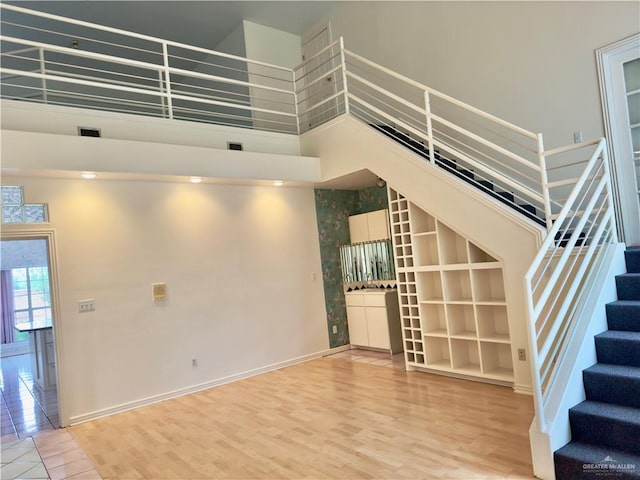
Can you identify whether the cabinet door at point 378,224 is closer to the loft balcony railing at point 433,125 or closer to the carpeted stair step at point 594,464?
the loft balcony railing at point 433,125

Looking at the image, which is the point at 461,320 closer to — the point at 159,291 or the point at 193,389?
the point at 193,389

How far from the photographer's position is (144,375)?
15.9ft

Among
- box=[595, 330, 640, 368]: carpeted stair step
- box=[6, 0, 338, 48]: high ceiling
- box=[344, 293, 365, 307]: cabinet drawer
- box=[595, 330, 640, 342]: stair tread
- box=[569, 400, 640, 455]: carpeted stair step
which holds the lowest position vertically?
box=[569, 400, 640, 455]: carpeted stair step

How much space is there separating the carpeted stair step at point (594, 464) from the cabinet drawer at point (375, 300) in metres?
3.57

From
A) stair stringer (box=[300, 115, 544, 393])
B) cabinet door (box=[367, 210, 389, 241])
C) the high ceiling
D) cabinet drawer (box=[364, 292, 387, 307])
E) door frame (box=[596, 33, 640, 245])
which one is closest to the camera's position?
stair stringer (box=[300, 115, 544, 393])

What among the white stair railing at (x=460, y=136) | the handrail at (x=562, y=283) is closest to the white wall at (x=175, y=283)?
the white stair railing at (x=460, y=136)

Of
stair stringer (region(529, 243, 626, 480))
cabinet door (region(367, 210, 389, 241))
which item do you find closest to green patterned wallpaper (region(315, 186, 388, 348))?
cabinet door (region(367, 210, 389, 241))

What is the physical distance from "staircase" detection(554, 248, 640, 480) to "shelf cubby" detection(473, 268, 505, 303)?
1453 millimetres

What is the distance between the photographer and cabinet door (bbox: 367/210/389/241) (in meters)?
6.39

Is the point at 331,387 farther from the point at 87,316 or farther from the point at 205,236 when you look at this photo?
the point at 87,316

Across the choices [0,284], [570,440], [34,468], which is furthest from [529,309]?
[0,284]

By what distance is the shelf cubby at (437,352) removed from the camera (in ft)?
16.6

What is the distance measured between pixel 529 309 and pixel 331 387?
112 inches

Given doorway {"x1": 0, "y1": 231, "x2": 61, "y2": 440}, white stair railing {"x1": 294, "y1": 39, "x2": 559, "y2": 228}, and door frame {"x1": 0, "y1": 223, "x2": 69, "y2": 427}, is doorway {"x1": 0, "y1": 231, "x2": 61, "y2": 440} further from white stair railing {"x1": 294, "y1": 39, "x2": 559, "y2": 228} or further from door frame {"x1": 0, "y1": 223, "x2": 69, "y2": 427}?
white stair railing {"x1": 294, "y1": 39, "x2": 559, "y2": 228}
